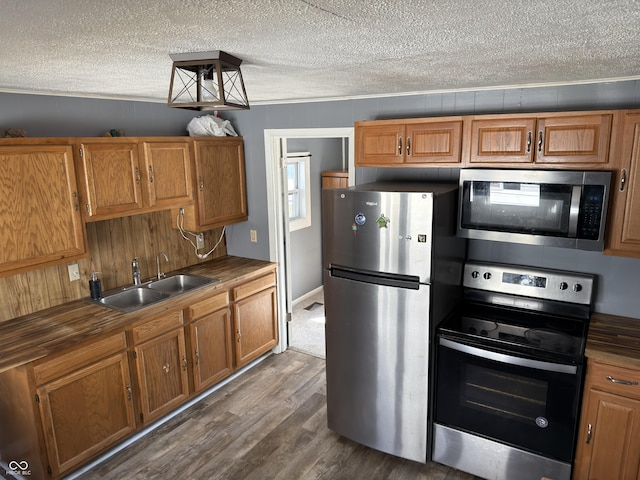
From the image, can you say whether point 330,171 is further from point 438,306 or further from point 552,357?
point 552,357

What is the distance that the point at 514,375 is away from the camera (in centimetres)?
238

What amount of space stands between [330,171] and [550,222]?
3.26 m

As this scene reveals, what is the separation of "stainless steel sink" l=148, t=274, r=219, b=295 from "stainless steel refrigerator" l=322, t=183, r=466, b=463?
1.17 m

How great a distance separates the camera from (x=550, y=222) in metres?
2.40

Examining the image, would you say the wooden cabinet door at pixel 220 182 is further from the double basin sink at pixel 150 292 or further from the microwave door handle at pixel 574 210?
the microwave door handle at pixel 574 210

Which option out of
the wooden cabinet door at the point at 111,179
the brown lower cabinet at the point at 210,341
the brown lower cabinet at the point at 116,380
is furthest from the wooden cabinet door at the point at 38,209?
the brown lower cabinet at the point at 210,341

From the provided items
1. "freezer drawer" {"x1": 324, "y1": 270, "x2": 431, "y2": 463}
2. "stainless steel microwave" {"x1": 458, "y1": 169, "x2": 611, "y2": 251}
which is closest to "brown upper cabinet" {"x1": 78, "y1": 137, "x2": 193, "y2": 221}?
"freezer drawer" {"x1": 324, "y1": 270, "x2": 431, "y2": 463}

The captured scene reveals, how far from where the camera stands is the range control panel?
2617 mm

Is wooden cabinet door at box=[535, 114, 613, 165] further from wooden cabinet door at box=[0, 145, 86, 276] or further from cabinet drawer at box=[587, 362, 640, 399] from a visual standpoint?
wooden cabinet door at box=[0, 145, 86, 276]

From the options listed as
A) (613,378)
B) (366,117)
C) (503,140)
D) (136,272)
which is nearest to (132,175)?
(136,272)

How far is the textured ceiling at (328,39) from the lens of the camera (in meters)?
1.11

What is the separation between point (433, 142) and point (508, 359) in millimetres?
1312

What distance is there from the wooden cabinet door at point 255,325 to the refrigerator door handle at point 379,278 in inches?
46.6

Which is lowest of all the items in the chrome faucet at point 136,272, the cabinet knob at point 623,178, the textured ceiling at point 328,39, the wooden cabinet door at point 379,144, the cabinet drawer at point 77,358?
the cabinet drawer at point 77,358
